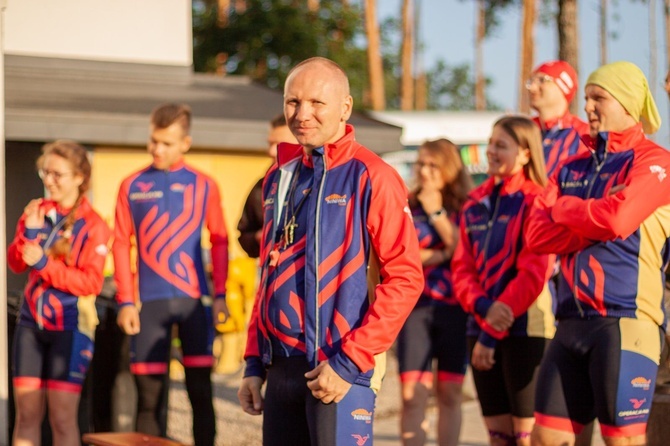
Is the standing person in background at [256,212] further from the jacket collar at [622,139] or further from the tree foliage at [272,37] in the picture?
the tree foliage at [272,37]

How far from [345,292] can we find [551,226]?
1593 mm

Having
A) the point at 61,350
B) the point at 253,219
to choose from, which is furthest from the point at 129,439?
the point at 253,219

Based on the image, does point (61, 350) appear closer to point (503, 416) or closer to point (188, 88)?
point (503, 416)

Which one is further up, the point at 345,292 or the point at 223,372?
the point at 345,292

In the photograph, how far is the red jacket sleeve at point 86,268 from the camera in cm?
697

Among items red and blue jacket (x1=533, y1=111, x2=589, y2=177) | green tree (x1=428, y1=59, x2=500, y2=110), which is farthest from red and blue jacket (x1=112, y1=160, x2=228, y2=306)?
green tree (x1=428, y1=59, x2=500, y2=110)

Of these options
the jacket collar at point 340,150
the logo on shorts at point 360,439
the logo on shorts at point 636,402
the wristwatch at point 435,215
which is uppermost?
the jacket collar at point 340,150

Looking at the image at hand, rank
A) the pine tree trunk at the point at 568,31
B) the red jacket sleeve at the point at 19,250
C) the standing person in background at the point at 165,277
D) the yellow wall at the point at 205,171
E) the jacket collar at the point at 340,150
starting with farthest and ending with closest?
the pine tree trunk at the point at 568,31
the yellow wall at the point at 205,171
the standing person in background at the point at 165,277
the red jacket sleeve at the point at 19,250
the jacket collar at the point at 340,150

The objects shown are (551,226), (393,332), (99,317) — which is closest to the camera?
(393,332)

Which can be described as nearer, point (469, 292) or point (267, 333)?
point (267, 333)

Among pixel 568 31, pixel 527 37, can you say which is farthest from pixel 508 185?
pixel 527 37

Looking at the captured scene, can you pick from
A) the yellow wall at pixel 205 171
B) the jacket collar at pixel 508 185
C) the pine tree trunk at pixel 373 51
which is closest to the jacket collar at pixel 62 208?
the jacket collar at pixel 508 185

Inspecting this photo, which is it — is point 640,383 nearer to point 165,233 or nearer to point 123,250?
point 165,233

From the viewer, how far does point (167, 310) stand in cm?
722
